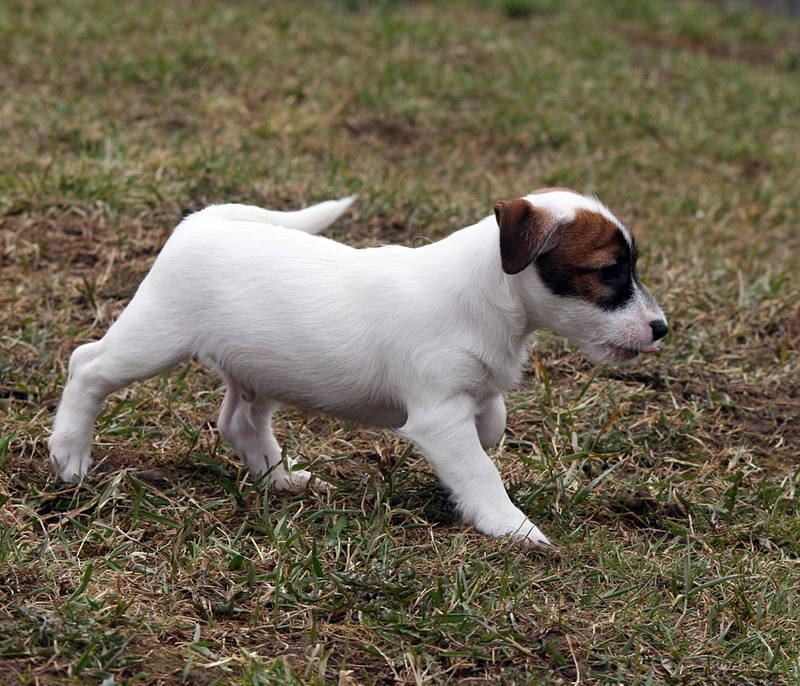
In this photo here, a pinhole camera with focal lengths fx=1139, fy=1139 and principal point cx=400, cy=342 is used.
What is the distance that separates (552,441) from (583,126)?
498 cm

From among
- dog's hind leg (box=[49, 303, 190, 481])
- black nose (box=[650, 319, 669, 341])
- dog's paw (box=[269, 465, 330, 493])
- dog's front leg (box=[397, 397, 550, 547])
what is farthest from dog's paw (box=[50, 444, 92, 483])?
black nose (box=[650, 319, 669, 341])

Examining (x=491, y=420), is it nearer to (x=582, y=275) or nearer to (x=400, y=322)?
(x=400, y=322)

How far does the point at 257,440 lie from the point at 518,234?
1384mm

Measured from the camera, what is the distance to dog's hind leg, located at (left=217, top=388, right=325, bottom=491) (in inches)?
172

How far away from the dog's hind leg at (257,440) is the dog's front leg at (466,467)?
0.64 metres

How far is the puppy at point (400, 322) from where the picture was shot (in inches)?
152

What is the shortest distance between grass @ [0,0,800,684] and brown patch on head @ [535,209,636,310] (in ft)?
2.83

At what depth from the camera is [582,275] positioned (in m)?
3.83

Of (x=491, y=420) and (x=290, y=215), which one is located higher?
(x=290, y=215)

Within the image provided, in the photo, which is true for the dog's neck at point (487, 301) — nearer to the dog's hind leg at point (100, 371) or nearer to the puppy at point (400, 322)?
the puppy at point (400, 322)

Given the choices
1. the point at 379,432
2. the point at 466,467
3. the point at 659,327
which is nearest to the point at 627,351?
the point at 659,327

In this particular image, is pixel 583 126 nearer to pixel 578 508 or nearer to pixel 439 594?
pixel 578 508

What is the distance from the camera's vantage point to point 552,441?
15.7 ft

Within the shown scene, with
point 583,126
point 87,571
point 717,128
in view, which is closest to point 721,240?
point 583,126
